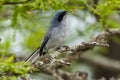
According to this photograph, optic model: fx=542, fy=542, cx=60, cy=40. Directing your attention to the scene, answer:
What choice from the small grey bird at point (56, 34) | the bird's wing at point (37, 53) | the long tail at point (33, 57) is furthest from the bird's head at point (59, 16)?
the long tail at point (33, 57)

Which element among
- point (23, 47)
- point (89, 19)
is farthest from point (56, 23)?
point (89, 19)

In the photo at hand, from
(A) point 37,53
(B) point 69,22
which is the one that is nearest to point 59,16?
(B) point 69,22

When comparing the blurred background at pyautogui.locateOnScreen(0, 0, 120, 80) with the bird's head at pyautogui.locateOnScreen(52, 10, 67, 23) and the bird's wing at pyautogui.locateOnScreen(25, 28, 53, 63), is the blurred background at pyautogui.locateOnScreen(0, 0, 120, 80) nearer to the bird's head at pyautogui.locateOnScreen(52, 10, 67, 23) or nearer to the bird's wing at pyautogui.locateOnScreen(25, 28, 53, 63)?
the bird's head at pyautogui.locateOnScreen(52, 10, 67, 23)

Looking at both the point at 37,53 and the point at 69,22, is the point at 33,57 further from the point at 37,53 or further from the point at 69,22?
the point at 69,22

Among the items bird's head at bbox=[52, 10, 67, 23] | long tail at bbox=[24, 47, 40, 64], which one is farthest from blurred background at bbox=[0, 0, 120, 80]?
long tail at bbox=[24, 47, 40, 64]

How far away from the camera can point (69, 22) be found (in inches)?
156

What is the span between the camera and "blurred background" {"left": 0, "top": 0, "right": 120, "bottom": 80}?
11.5ft

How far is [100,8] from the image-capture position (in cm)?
357

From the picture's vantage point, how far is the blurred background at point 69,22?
11.5 feet

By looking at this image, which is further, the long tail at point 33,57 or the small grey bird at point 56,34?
the small grey bird at point 56,34

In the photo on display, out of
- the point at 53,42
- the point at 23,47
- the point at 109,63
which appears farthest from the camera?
the point at 109,63

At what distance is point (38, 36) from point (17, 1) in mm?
2243

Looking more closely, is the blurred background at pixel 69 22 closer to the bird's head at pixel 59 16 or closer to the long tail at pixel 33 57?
the bird's head at pixel 59 16

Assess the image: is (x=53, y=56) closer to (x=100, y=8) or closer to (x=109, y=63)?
(x=100, y=8)
